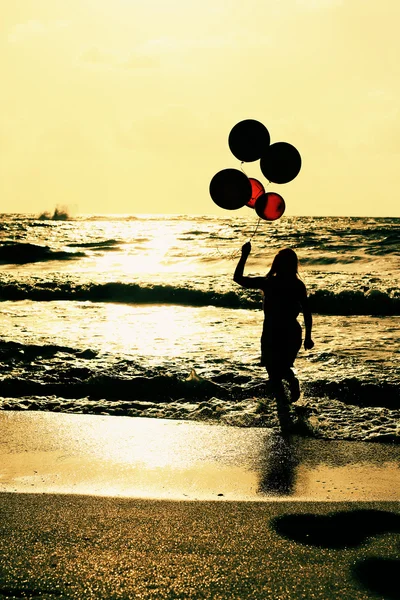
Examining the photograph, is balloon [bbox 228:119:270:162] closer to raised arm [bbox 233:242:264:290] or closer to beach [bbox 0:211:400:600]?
raised arm [bbox 233:242:264:290]

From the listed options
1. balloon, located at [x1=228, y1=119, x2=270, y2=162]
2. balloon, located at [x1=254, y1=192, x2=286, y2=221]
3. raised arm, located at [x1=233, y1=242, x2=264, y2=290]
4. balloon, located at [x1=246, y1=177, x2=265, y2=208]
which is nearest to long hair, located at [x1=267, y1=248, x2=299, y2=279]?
raised arm, located at [x1=233, y1=242, x2=264, y2=290]

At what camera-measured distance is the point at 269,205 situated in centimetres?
632

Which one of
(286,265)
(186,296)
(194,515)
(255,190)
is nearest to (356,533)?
(194,515)

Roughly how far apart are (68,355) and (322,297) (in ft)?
25.6

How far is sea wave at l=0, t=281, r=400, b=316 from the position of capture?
13875 mm

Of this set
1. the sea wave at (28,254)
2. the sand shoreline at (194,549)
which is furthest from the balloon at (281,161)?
the sea wave at (28,254)

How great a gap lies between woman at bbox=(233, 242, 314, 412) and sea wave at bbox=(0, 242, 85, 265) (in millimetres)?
19787

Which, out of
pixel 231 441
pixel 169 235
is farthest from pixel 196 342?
pixel 169 235

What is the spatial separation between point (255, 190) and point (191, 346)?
322 cm

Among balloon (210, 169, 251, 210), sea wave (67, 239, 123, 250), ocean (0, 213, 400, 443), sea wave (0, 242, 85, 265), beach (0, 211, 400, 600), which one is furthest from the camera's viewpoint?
sea wave (67, 239, 123, 250)

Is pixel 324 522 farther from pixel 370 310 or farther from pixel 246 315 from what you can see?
pixel 370 310

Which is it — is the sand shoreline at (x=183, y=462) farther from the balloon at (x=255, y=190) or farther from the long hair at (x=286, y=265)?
the balloon at (x=255, y=190)

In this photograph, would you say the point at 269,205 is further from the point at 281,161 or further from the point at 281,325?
the point at 281,325

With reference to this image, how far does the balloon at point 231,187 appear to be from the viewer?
19.8 feet
